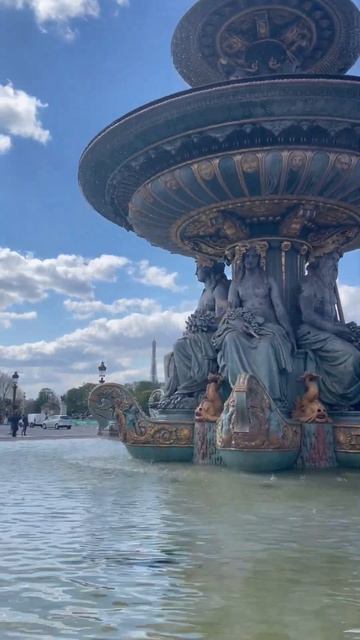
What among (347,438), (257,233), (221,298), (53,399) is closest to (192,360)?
(221,298)

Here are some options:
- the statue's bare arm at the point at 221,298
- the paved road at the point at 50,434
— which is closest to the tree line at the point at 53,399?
the paved road at the point at 50,434

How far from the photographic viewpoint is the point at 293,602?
2738 mm

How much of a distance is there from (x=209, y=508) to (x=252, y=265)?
587 centimetres

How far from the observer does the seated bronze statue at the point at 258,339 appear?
9383 millimetres

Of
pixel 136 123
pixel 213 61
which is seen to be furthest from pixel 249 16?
pixel 136 123

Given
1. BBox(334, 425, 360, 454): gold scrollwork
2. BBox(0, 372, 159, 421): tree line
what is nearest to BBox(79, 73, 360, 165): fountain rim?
BBox(334, 425, 360, 454): gold scrollwork

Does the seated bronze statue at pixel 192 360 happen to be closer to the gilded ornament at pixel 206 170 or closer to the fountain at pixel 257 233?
the fountain at pixel 257 233

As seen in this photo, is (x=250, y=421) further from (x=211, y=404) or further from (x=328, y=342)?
(x=328, y=342)

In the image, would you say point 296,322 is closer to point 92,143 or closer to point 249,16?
point 92,143

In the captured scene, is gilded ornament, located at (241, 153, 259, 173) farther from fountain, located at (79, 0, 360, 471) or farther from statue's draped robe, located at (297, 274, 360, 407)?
statue's draped robe, located at (297, 274, 360, 407)

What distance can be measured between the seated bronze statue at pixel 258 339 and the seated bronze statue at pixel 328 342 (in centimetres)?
36

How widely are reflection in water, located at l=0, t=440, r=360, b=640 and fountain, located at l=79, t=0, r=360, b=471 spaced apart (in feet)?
9.54

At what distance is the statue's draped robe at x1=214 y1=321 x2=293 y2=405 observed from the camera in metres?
9.36

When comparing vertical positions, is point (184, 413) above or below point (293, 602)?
above
